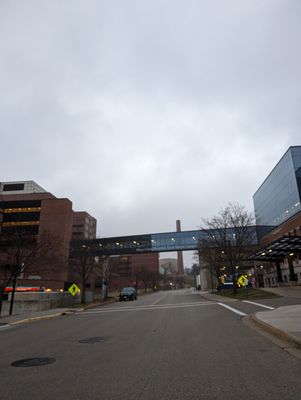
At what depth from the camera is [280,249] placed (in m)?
42.2

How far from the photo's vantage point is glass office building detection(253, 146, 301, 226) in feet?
190

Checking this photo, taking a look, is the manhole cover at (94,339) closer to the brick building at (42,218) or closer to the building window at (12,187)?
the brick building at (42,218)

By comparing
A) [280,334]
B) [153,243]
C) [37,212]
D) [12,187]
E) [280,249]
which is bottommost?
[280,334]

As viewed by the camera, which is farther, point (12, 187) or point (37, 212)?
point (12, 187)

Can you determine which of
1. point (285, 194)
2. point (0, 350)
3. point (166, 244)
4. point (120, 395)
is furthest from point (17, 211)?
point (120, 395)

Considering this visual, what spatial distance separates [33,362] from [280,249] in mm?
38885

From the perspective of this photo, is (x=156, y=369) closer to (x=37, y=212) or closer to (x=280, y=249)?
(x=280, y=249)

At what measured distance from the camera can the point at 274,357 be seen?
7445mm

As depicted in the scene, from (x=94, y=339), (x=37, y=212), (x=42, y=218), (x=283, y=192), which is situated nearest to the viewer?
(x=94, y=339)

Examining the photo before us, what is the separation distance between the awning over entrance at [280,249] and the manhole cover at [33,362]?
104 ft

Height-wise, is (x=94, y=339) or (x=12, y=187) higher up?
(x=12, y=187)

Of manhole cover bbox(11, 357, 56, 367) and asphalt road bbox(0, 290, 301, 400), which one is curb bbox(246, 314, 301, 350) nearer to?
asphalt road bbox(0, 290, 301, 400)

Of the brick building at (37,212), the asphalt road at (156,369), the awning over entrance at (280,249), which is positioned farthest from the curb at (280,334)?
the brick building at (37,212)

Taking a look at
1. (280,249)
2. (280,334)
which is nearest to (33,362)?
(280,334)
